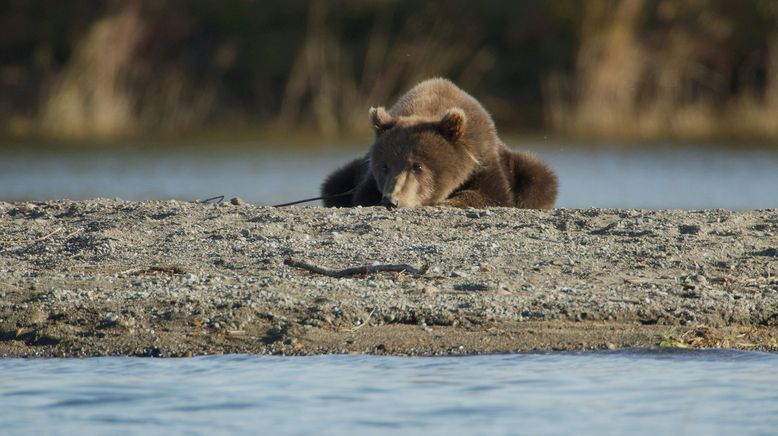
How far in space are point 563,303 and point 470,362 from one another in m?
0.76

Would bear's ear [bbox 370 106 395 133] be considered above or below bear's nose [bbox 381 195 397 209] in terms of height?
above

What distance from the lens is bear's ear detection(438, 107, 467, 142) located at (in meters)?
9.45

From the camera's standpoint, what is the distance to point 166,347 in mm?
6141

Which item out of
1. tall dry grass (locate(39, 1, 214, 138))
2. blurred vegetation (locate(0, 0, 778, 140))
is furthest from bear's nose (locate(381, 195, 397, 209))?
tall dry grass (locate(39, 1, 214, 138))

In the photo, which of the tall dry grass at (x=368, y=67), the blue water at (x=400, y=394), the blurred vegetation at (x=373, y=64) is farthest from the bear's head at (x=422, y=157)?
the tall dry grass at (x=368, y=67)

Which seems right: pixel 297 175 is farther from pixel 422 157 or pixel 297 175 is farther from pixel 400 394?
pixel 400 394

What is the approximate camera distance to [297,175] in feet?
63.3

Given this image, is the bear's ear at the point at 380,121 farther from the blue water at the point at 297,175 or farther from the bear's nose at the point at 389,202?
the blue water at the point at 297,175

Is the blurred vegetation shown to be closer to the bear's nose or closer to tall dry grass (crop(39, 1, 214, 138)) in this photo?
tall dry grass (crop(39, 1, 214, 138))

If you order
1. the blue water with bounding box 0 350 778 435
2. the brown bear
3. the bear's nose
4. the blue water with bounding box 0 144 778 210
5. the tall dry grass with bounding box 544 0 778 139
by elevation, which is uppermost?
the tall dry grass with bounding box 544 0 778 139

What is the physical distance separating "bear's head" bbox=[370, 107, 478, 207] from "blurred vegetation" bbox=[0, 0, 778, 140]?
550 inches

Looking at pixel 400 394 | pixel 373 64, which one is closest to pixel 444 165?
pixel 400 394

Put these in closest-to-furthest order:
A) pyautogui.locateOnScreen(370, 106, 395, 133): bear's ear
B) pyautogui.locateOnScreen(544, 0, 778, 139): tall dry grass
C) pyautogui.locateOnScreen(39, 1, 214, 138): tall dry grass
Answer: pyautogui.locateOnScreen(370, 106, 395, 133): bear's ear → pyautogui.locateOnScreen(544, 0, 778, 139): tall dry grass → pyautogui.locateOnScreen(39, 1, 214, 138): tall dry grass

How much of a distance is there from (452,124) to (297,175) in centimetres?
1001
